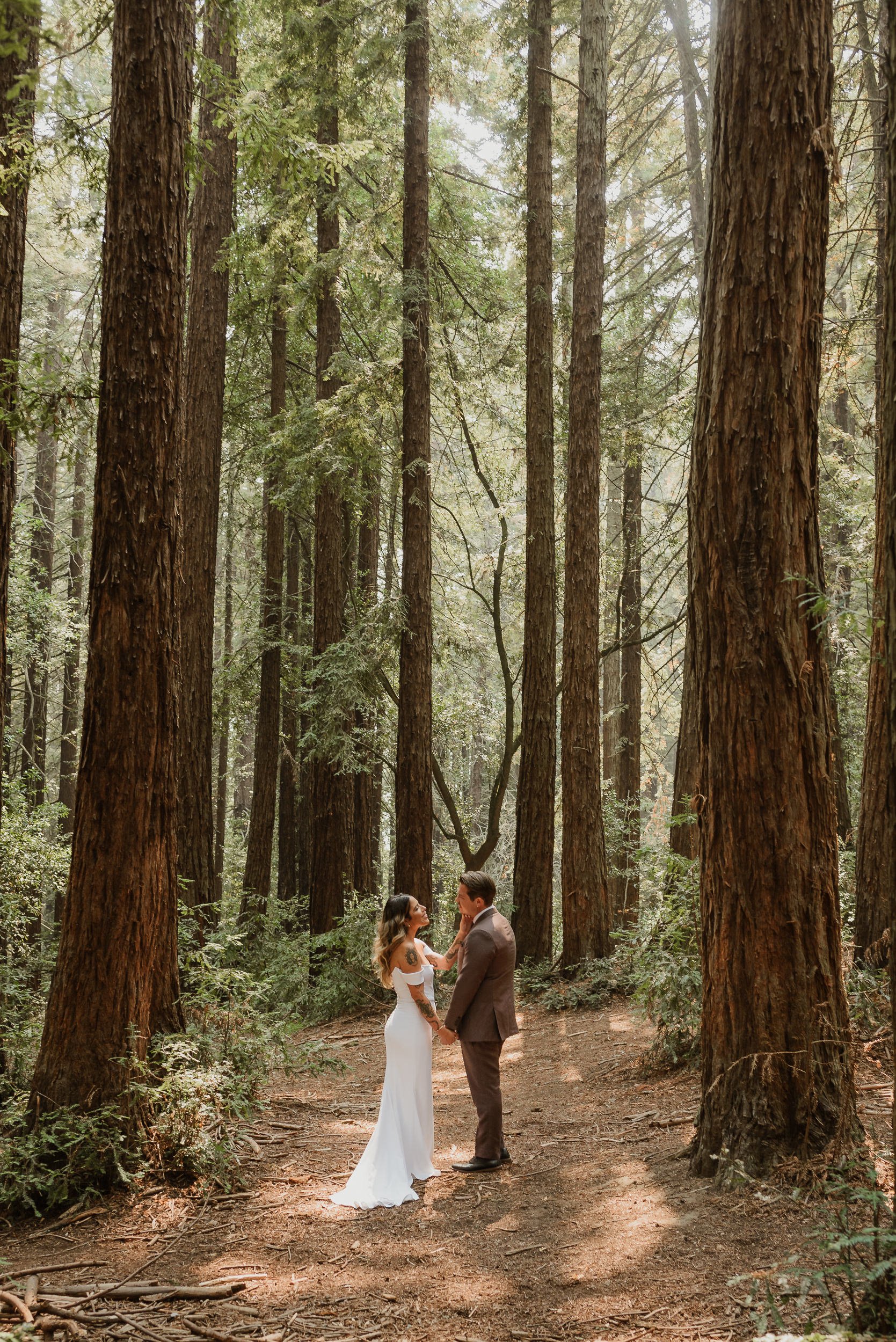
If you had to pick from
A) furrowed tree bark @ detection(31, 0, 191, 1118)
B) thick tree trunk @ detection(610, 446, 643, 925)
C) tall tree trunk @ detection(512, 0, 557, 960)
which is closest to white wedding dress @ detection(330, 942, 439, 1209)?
furrowed tree bark @ detection(31, 0, 191, 1118)

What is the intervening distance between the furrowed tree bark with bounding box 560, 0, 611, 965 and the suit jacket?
6.62m

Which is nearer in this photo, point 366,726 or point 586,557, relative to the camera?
point 586,557

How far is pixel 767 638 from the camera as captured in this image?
15.9 feet

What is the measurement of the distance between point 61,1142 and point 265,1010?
8.00 meters

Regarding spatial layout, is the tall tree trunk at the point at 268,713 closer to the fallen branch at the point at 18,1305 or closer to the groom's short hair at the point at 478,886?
the groom's short hair at the point at 478,886

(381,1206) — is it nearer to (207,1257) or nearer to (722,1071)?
(207,1257)

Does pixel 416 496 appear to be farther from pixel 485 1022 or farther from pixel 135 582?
pixel 485 1022

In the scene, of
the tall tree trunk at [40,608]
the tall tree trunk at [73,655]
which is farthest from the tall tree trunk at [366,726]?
the tall tree trunk at [40,608]

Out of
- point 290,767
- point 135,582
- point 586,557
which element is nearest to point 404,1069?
point 135,582

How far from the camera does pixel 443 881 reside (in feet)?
80.1

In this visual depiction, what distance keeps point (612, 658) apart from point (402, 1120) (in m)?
19.2

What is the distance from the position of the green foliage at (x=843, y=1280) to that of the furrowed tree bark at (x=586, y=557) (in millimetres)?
9067

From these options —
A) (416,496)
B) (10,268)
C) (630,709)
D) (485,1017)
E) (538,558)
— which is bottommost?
(485,1017)

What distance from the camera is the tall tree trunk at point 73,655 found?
69.6 ft
